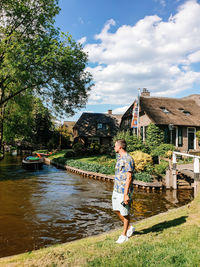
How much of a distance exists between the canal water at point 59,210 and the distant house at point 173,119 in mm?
11795

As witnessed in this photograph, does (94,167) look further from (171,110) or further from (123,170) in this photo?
(123,170)

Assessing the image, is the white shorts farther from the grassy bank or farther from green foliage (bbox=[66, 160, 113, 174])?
green foliage (bbox=[66, 160, 113, 174])

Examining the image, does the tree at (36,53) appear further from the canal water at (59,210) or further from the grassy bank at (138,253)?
the grassy bank at (138,253)

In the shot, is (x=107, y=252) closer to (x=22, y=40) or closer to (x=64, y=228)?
(x=64, y=228)

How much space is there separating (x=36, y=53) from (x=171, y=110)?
17691 millimetres

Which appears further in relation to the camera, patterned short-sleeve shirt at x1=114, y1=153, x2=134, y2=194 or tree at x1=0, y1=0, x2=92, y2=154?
tree at x1=0, y1=0, x2=92, y2=154

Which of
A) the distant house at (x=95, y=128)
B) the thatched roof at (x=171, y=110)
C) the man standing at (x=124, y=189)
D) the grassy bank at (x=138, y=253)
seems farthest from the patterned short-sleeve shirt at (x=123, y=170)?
the distant house at (x=95, y=128)

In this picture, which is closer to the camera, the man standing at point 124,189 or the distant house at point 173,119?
the man standing at point 124,189

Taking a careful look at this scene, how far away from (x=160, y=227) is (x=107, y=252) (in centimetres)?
209

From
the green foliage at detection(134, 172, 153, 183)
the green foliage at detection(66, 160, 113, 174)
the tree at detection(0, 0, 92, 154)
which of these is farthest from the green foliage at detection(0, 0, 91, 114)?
the green foliage at detection(134, 172, 153, 183)

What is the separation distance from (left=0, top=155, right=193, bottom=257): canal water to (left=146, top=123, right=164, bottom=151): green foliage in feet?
30.3

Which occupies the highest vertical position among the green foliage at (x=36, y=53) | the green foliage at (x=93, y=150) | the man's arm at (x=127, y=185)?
the green foliage at (x=36, y=53)

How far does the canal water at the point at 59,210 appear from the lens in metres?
7.24

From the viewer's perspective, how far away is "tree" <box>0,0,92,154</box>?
17.4 m
